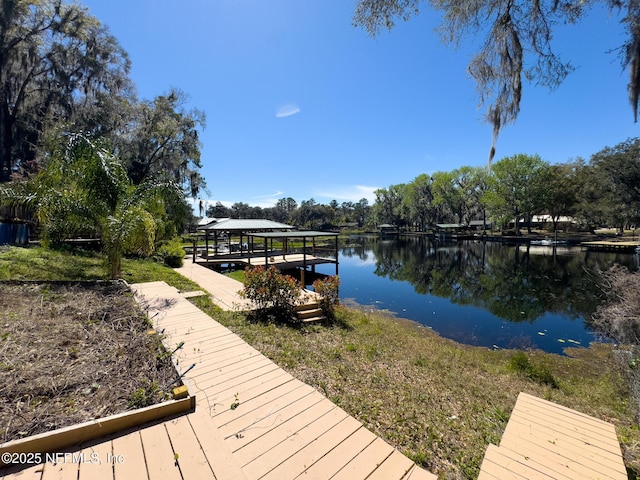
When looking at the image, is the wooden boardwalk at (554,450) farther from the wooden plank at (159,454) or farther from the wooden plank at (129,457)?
the wooden plank at (129,457)

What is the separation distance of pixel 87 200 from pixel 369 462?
859cm

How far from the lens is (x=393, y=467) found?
7.21ft

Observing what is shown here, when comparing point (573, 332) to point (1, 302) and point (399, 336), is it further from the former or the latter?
point (1, 302)

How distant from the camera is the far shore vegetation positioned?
2.88m

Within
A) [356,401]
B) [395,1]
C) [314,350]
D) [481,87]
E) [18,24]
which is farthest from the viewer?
[18,24]

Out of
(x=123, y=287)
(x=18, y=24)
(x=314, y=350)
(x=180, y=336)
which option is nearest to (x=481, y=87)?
(x=314, y=350)

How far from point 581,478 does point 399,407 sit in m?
1.59

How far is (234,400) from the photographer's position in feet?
9.52

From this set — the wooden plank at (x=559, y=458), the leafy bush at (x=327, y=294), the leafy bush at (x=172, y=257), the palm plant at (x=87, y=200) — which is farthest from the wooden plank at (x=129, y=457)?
the leafy bush at (x=172, y=257)

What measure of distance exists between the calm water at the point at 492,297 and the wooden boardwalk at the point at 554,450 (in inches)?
192

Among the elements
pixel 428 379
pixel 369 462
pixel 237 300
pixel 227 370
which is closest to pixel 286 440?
pixel 369 462

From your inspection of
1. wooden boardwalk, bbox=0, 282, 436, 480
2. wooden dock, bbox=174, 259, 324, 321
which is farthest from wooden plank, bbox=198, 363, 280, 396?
wooden dock, bbox=174, 259, 324, 321

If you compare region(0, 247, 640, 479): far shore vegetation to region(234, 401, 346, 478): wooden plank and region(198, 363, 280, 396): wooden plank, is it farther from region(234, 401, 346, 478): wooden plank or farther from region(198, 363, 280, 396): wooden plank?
region(198, 363, 280, 396): wooden plank

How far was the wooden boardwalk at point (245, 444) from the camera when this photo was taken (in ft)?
5.94
